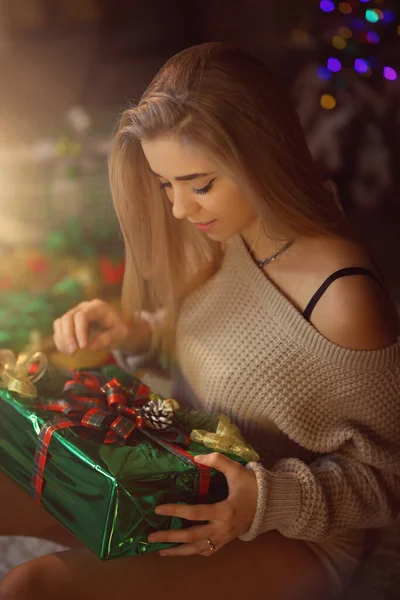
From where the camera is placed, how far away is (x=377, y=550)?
2.90 ft

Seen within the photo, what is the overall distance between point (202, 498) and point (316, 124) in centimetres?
47

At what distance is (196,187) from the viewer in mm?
761

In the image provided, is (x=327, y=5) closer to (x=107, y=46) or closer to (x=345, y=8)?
(x=345, y=8)

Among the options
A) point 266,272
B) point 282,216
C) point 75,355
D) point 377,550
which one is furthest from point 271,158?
point 377,550

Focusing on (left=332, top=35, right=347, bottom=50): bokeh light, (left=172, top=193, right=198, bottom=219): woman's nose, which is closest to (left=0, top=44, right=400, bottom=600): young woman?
(left=172, top=193, right=198, bottom=219): woman's nose

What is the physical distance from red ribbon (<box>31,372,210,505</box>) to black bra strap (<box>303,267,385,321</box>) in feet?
0.70

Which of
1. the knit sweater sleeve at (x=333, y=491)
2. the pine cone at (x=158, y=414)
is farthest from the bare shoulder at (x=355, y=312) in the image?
the pine cone at (x=158, y=414)

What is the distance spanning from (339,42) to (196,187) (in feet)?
0.85

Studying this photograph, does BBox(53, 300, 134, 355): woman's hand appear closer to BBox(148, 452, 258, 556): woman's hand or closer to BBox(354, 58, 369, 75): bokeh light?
BBox(148, 452, 258, 556): woman's hand

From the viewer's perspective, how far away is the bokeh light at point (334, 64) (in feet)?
2.67

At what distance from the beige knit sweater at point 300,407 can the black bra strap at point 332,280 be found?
0.6 inches

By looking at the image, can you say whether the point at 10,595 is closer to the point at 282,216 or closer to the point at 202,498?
the point at 202,498

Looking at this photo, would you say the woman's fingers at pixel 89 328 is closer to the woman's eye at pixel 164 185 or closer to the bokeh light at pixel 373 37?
the woman's eye at pixel 164 185

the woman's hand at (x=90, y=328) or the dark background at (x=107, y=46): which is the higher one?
the dark background at (x=107, y=46)
